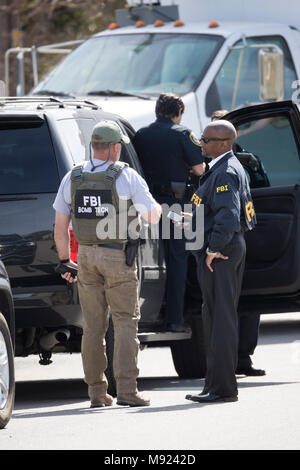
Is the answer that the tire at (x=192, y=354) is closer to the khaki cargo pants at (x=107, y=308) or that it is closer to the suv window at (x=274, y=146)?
the suv window at (x=274, y=146)

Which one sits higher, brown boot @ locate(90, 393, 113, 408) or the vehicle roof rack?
the vehicle roof rack

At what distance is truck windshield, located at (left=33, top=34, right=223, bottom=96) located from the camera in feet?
45.1

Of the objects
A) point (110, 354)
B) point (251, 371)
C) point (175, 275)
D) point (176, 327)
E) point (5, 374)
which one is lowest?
point (251, 371)

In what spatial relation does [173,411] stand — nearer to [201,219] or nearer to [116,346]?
[116,346]

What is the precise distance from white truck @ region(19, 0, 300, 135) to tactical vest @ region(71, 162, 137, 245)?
4.97m

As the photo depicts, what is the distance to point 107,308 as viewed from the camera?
798 centimetres

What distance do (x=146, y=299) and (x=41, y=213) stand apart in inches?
55.1

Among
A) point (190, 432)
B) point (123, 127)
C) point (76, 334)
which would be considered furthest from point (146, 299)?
point (190, 432)

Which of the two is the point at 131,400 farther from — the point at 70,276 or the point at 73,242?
the point at 73,242

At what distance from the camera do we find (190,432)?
6.80 metres

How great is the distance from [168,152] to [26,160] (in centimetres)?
141

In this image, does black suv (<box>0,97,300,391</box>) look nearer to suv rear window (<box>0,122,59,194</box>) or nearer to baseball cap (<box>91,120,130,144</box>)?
suv rear window (<box>0,122,59,194</box>)

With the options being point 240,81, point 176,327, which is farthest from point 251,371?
point 240,81

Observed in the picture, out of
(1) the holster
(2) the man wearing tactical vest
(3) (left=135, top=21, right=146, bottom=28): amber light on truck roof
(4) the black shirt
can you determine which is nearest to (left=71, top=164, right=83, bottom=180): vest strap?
(2) the man wearing tactical vest
